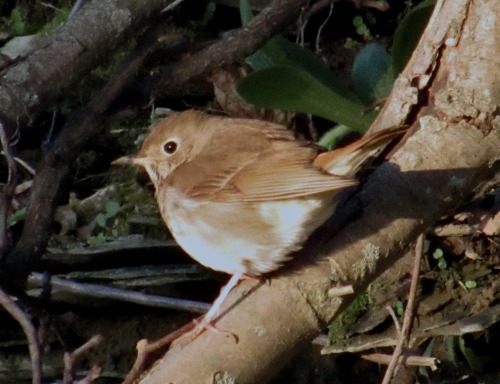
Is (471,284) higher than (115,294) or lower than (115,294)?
lower

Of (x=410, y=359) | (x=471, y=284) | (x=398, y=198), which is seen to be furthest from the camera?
(x=471, y=284)

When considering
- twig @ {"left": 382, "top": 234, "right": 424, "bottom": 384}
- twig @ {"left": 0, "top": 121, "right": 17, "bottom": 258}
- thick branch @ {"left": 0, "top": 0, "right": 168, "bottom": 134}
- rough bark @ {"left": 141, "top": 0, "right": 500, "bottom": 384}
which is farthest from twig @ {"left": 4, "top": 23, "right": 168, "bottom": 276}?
twig @ {"left": 382, "top": 234, "right": 424, "bottom": 384}

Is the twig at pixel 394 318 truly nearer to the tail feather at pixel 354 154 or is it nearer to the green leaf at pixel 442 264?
the green leaf at pixel 442 264

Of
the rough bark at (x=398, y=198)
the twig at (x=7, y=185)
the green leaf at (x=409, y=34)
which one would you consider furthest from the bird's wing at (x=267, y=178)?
the green leaf at (x=409, y=34)

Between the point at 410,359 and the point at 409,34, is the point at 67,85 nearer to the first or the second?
the point at 409,34

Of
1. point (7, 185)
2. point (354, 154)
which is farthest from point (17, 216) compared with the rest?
point (354, 154)

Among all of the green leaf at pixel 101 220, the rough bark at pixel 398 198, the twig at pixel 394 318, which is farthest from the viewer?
the green leaf at pixel 101 220

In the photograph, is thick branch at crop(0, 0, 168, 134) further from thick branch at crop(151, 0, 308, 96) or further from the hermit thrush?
the hermit thrush
